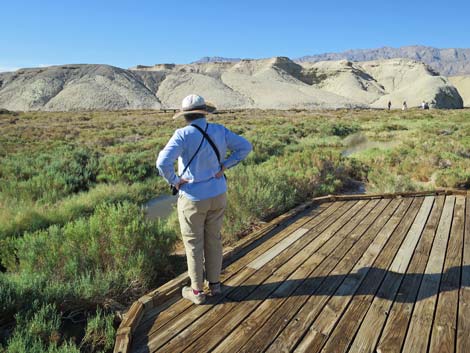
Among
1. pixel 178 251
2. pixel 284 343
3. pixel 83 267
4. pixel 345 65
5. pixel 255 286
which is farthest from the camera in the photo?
pixel 345 65

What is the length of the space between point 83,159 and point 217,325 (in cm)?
1214

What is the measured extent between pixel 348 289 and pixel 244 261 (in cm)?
128

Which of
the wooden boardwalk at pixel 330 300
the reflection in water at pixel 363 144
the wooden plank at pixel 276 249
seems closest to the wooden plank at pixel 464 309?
the wooden boardwalk at pixel 330 300

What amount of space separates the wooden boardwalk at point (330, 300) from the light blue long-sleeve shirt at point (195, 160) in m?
1.16

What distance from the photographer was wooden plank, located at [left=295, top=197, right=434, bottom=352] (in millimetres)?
2742

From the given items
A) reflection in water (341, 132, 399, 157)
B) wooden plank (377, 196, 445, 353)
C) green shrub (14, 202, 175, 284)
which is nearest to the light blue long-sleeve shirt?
green shrub (14, 202, 175, 284)

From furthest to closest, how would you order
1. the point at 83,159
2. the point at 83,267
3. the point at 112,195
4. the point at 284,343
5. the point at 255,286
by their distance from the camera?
the point at 83,159 < the point at 112,195 < the point at 83,267 < the point at 255,286 < the point at 284,343

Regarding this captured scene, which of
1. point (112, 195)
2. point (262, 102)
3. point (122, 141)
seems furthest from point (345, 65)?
point (112, 195)

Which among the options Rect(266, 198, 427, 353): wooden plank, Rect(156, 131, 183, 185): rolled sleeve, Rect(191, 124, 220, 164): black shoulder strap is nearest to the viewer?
Rect(266, 198, 427, 353): wooden plank

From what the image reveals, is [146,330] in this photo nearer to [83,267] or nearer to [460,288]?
[83,267]

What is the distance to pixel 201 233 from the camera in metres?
3.16

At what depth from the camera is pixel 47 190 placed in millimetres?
9703

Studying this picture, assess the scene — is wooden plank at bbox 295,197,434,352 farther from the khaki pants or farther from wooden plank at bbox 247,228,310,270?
the khaki pants

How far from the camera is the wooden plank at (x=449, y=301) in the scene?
2.64 m
